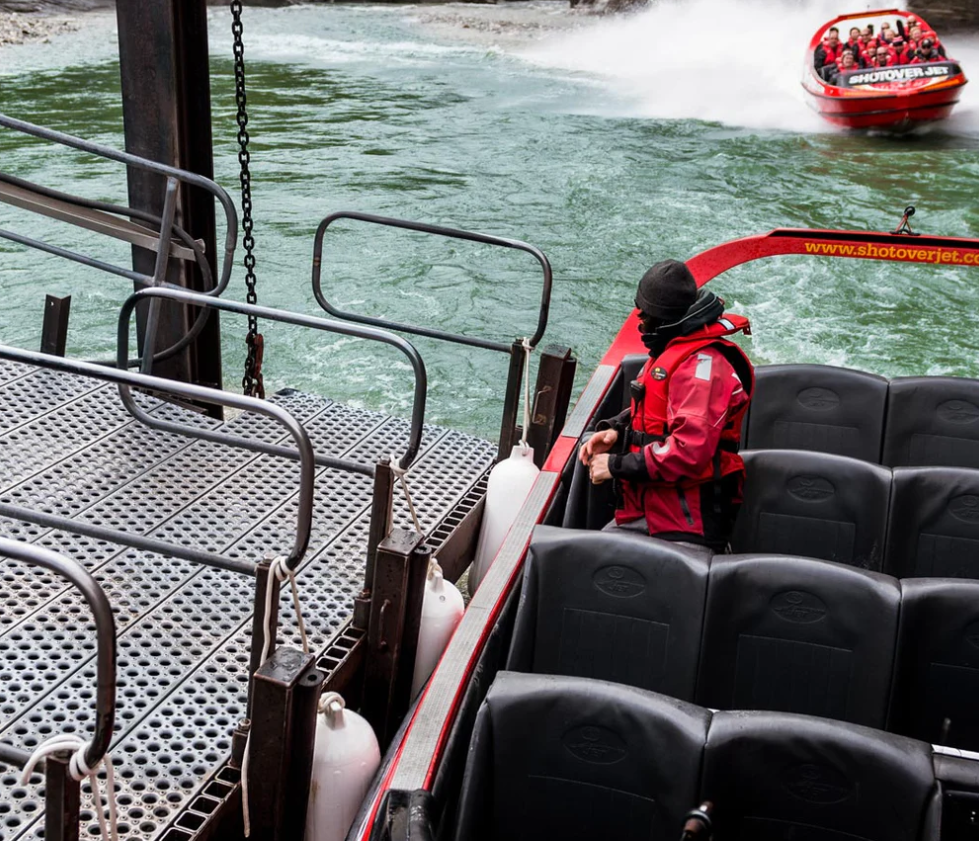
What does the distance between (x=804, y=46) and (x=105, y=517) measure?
24.7 meters

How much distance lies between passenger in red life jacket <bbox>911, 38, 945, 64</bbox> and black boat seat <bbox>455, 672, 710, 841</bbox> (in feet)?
57.5

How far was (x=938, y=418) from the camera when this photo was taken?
4277 millimetres

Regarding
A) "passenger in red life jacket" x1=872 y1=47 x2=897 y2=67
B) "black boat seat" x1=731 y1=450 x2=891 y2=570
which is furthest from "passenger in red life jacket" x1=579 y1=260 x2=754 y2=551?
"passenger in red life jacket" x1=872 y1=47 x2=897 y2=67

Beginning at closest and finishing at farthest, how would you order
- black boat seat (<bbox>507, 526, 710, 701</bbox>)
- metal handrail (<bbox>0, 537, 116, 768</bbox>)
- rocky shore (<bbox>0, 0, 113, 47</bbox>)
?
1. metal handrail (<bbox>0, 537, 116, 768</bbox>)
2. black boat seat (<bbox>507, 526, 710, 701</bbox>)
3. rocky shore (<bbox>0, 0, 113, 47</bbox>)

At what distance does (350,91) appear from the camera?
773 inches

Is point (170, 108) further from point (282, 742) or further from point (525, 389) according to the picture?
point (282, 742)

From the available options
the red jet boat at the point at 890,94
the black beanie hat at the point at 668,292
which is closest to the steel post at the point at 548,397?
the black beanie hat at the point at 668,292

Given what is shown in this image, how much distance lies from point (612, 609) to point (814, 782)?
829 millimetres

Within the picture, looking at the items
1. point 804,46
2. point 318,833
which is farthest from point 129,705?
point 804,46

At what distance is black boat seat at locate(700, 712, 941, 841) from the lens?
7.29 ft

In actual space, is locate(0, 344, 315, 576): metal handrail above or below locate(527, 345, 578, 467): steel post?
above

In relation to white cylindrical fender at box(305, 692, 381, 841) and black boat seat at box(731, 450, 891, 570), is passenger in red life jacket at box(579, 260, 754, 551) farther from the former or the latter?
white cylindrical fender at box(305, 692, 381, 841)

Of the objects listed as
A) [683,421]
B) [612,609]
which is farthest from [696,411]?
[612,609]

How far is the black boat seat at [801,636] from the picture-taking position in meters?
2.83
